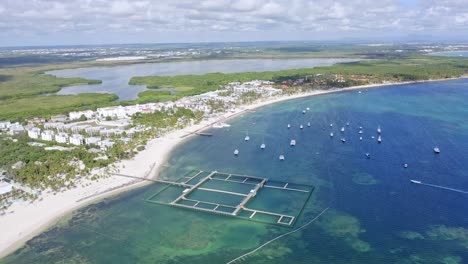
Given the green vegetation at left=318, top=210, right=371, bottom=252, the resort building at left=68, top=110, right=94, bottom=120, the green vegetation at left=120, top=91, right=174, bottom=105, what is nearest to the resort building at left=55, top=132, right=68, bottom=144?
the resort building at left=68, top=110, right=94, bottom=120

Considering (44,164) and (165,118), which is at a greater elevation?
(165,118)

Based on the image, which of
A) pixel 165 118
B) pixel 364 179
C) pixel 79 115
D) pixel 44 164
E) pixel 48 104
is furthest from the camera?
pixel 48 104

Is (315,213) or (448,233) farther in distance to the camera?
(315,213)

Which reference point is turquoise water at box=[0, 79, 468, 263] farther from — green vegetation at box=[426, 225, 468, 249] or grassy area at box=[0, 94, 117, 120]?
grassy area at box=[0, 94, 117, 120]

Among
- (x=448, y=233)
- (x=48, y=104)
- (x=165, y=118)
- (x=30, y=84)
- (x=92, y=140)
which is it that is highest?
(x=30, y=84)

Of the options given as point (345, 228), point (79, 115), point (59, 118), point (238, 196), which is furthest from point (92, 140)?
point (345, 228)

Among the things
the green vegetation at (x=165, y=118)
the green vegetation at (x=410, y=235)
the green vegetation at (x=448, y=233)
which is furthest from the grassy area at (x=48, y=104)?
the green vegetation at (x=448, y=233)

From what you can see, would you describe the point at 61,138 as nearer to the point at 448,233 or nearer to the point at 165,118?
the point at 165,118
